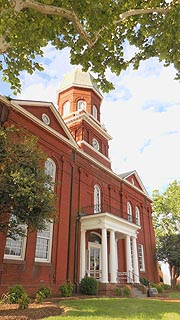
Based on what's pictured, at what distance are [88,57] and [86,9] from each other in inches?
69.2

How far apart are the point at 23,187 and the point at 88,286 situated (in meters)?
9.09

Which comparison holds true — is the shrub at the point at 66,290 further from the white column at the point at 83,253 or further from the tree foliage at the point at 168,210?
the tree foliage at the point at 168,210

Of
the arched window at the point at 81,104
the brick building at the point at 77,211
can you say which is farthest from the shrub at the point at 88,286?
the arched window at the point at 81,104

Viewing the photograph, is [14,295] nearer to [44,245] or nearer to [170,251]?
[44,245]

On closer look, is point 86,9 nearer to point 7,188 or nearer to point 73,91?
point 7,188

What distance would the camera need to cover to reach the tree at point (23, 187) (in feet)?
32.3

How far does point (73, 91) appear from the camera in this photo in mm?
26703

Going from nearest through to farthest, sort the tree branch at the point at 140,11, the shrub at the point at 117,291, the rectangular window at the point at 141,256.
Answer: the tree branch at the point at 140,11, the shrub at the point at 117,291, the rectangular window at the point at 141,256

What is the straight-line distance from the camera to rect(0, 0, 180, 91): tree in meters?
8.57

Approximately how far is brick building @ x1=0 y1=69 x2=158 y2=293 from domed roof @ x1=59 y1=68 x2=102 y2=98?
0.10 metres

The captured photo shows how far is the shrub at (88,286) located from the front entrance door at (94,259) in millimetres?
2603

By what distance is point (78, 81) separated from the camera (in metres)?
27.4

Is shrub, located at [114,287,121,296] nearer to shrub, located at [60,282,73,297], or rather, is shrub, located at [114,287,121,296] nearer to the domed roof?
shrub, located at [60,282,73,297]

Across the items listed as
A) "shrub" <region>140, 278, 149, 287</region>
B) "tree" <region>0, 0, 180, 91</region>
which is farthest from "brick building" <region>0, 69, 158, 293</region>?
"tree" <region>0, 0, 180, 91</region>
